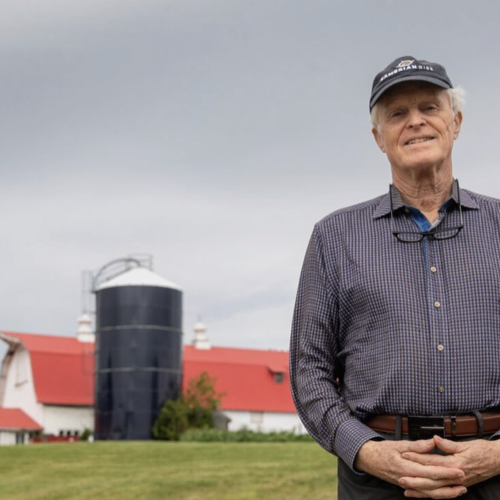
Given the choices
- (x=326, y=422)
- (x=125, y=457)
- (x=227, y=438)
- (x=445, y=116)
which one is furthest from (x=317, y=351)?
(x=227, y=438)

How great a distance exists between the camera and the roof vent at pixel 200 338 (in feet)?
172

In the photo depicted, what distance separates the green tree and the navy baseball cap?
126 feet

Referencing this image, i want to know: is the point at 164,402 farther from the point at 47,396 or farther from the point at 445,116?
the point at 445,116

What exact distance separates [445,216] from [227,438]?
30.4 m

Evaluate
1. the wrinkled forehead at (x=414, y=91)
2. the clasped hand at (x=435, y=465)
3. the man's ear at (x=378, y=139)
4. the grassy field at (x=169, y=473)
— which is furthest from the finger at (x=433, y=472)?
the grassy field at (x=169, y=473)

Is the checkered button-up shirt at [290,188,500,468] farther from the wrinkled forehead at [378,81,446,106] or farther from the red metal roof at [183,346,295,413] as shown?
the red metal roof at [183,346,295,413]

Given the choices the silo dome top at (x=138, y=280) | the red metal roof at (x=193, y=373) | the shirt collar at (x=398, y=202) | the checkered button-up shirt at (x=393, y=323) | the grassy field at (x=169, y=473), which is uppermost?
the silo dome top at (x=138, y=280)

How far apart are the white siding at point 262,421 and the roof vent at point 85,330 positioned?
8445 millimetres

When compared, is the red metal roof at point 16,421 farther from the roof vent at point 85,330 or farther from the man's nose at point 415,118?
the man's nose at point 415,118

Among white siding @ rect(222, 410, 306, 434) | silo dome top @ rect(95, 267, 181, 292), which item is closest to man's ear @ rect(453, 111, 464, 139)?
silo dome top @ rect(95, 267, 181, 292)

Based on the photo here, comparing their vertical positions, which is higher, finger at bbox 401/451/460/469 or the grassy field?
finger at bbox 401/451/460/469

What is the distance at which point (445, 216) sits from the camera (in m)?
3.22

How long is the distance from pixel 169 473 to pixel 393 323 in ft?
48.3

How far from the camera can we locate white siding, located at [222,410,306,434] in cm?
4781
